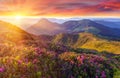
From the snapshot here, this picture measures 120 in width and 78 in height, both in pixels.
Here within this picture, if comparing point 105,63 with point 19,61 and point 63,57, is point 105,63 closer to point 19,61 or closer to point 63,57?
point 63,57

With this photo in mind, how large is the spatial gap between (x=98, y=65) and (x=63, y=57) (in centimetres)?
291

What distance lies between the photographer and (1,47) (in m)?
19.7

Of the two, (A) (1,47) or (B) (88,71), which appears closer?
(B) (88,71)

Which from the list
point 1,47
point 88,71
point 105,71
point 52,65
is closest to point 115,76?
point 105,71

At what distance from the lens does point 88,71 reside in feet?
53.7

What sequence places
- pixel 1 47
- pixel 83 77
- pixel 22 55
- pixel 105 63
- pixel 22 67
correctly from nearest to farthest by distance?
pixel 22 67, pixel 83 77, pixel 22 55, pixel 105 63, pixel 1 47

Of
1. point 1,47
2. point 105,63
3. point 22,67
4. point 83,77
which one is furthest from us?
point 1,47

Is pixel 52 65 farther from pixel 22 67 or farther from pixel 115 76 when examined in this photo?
pixel 115 76

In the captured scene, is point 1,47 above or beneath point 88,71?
above

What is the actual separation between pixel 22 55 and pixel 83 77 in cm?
508

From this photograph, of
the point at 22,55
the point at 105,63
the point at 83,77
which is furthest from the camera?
the point at 105,63

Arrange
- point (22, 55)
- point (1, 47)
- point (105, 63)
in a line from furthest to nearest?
point (1, 47), point (105, 63), point (22, 55)

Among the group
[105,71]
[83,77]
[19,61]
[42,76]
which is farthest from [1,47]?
[105,71]

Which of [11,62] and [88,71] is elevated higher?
[11,62]
